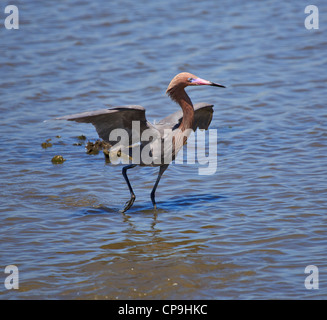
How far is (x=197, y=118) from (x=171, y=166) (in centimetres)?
96

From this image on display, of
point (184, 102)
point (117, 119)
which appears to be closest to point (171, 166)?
point (184, 102)

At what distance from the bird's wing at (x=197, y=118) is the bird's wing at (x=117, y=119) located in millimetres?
491

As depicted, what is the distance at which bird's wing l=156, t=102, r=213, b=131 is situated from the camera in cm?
746

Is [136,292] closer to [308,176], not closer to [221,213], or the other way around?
[221,213]

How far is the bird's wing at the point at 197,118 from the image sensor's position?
7457mm

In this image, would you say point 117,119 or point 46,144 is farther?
point 46,144

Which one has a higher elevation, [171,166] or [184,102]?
[184,102]

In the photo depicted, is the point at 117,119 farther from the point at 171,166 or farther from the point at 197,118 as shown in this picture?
the point at 171,166

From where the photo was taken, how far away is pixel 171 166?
28.1 ft

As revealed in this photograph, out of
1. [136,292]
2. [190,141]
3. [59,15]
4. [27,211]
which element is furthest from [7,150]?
[59,15]

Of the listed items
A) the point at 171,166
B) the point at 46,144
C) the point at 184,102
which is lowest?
the point at 171,166

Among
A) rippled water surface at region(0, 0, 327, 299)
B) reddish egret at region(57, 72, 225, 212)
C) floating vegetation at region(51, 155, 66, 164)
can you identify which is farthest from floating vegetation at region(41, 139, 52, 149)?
reddish egret at region(57, 72, 225, 212)

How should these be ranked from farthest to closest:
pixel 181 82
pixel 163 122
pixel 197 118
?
pixel 197 118 < pixel 163 122 < pixel 181 82

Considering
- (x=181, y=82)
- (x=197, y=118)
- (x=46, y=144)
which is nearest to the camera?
(x=181, y=82)
